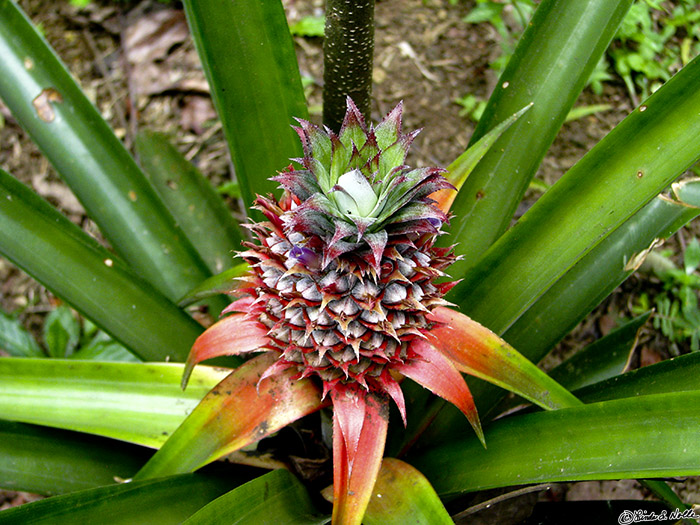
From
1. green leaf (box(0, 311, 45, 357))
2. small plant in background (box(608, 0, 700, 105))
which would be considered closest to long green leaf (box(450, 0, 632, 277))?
small plant in background (box(608, 0, 700, 105))

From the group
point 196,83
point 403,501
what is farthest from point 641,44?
point 403,501

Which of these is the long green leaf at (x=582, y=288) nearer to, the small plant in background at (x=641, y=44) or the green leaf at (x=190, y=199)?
the green leaf at (x=190, y=199)

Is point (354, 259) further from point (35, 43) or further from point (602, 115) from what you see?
point (602, 115)

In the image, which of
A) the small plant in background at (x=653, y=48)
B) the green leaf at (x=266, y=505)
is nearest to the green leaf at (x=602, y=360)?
the green leaf at (x=266, y=505)

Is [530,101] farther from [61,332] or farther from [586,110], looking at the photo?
[61,332]

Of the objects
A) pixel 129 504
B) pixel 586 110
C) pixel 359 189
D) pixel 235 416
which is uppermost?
pixel 586 110

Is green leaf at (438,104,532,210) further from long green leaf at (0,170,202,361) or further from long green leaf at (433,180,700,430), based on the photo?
long green leaf at (0,170,202,361)
